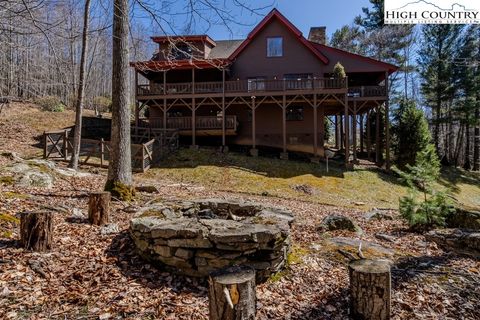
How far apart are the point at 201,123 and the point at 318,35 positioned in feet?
43.6

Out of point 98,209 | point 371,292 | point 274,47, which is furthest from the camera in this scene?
point 274,47

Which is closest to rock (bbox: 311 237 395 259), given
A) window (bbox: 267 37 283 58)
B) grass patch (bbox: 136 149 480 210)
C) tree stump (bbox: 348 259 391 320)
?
tree stump (bbox: 348 259 391 320)

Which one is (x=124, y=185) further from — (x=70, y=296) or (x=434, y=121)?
(x=434, y=121)

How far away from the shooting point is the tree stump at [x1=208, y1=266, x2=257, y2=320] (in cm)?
294

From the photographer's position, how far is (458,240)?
600 centimetres

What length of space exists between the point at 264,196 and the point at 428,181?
621cm

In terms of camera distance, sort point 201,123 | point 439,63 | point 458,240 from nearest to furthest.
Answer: point 458,240 < point 201,123 < point 439,63

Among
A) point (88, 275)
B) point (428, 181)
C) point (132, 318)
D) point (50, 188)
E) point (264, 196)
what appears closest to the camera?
point (132, 318)

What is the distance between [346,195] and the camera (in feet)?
48.7

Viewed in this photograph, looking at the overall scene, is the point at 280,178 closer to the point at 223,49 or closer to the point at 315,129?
the point at 315,129

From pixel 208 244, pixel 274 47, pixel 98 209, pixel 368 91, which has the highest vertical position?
pixel 274 47

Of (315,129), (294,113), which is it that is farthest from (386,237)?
(294,113)

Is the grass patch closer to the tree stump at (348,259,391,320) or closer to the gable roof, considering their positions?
the gable roof

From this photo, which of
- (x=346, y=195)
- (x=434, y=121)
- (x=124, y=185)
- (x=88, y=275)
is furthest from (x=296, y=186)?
(x=434, y=121)
